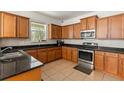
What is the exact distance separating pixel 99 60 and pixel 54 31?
102 inches

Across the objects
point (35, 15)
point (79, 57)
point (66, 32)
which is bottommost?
point (79, 57)

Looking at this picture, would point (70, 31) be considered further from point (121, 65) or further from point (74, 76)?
point (121, 65)

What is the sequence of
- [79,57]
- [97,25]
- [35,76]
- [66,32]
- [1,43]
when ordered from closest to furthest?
[35,76] < [1,43] < [97,25] < [79,57] < [66,32]

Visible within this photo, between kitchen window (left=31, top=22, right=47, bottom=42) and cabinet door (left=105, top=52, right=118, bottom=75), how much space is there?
117 inches

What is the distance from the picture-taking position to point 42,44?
4094mm

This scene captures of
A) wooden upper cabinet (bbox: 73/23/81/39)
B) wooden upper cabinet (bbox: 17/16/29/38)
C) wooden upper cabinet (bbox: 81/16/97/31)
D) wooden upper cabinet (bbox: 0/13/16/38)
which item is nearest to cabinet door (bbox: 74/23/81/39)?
wooden upper cabinet (bbox: 73/23/81/39)

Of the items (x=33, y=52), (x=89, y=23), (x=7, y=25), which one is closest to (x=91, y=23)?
(x=89, y=23)

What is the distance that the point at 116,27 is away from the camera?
2617mm

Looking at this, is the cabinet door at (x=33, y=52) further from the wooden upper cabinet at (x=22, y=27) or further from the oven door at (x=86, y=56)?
the oven door at (x=86, y=56)

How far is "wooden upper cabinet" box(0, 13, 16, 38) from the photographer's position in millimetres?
2395

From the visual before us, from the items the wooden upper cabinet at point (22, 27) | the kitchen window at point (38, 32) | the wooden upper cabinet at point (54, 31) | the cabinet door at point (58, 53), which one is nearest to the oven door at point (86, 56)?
the cabinet door at point (58, 53)
